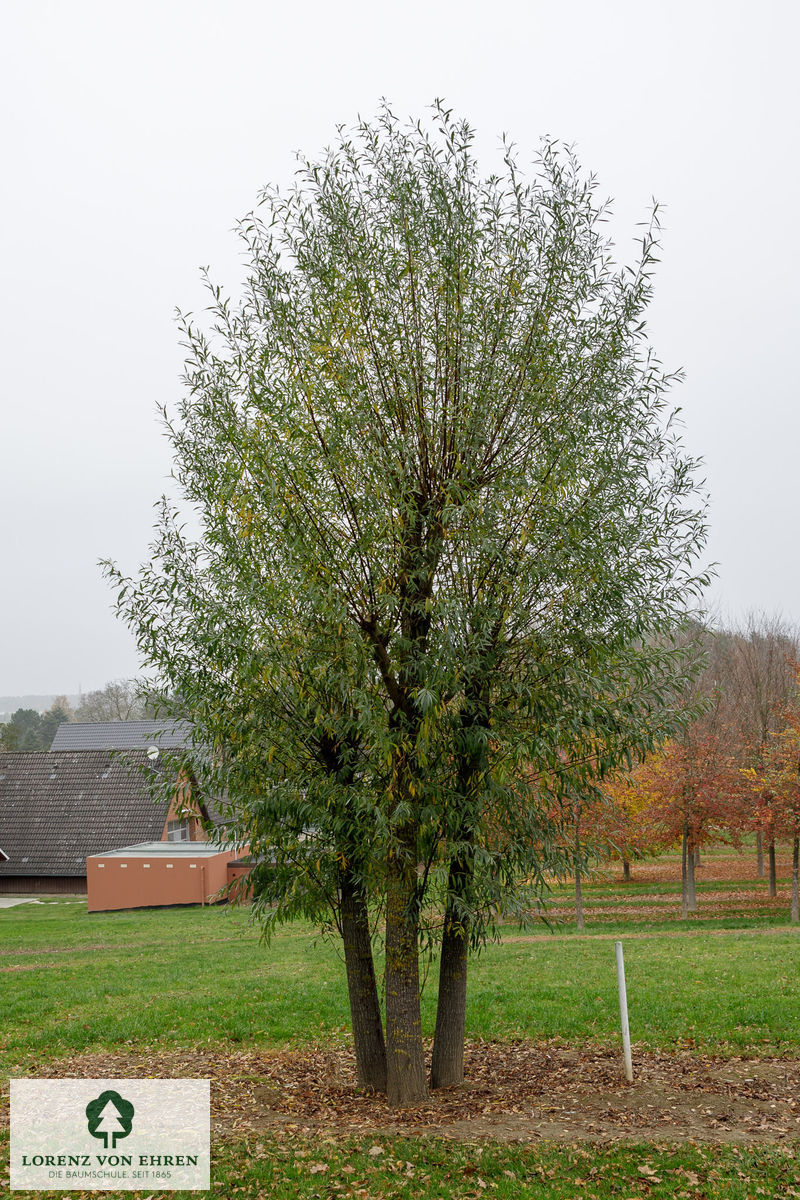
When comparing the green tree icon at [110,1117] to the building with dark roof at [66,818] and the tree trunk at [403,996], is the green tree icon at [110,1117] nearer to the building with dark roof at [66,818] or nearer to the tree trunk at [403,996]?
the tree trunk at [403,996]

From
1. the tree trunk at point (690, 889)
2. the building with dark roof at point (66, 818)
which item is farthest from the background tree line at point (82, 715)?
the tree trunk at point (690, 889)

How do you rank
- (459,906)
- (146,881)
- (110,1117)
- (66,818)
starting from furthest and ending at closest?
(66,818)
(146,881)
(459,906)
(110,1117)

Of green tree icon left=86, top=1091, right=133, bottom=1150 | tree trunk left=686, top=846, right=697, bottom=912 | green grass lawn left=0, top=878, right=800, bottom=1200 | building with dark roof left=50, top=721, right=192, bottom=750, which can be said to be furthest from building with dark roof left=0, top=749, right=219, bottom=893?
green tree icon left=86, top=1091, right=133, bottom=1150

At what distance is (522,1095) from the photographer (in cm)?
755

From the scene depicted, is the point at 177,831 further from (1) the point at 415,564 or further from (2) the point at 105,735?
(1) the point at 415,564

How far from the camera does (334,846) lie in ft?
23.4

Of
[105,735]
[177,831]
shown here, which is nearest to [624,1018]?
[177,831]

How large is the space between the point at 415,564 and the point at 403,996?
3.46 m

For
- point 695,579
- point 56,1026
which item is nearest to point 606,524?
point 695,579

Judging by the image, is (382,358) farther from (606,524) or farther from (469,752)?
(469,752)

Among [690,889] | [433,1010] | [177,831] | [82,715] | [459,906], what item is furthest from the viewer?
[82,715]

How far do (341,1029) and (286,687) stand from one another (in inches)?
202

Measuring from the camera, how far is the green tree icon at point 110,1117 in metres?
6.22

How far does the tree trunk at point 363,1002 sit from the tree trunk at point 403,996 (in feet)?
1.44
